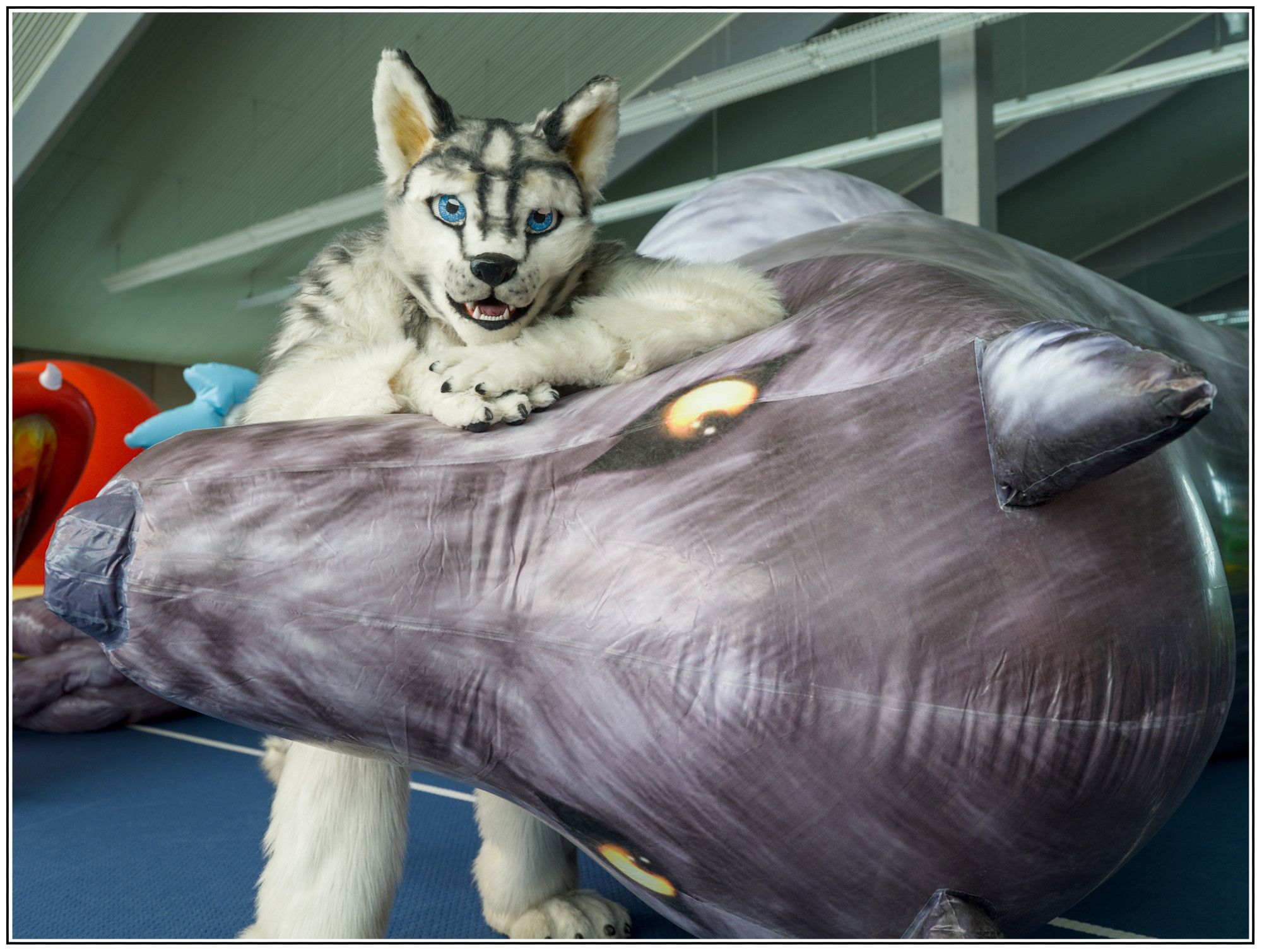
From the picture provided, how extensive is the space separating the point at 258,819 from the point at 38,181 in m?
7.27

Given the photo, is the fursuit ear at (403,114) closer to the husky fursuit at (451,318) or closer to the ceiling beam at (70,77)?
the husky fursuit at (451,318)

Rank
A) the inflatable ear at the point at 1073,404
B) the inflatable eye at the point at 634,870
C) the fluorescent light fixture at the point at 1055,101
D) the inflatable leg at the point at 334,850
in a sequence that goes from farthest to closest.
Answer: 1. the fluorescent light fixture at the point at 1055,101
2. the inflatable leg at the point at 334,850
3. the inflatable eye at the point at 634,870
4. the inflatable ear at the point at 1073,404

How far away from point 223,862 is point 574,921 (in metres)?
0.63

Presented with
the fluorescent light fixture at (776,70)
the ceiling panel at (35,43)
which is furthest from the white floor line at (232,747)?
the ceiling panel at (35,43)

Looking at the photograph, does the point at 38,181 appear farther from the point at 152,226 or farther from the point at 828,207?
the point at 828,207

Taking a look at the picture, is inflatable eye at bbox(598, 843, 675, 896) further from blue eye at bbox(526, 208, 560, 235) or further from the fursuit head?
blue eye at bbox(526, 208, 560, 235)

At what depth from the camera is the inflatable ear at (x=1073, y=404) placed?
655 mm

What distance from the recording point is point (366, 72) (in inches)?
230

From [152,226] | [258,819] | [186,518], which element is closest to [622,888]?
[258,819]

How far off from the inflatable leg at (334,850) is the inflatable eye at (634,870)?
0.80ft

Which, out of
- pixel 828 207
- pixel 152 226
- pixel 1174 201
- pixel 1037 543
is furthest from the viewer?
pixel 152 226

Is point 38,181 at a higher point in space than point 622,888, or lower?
higher

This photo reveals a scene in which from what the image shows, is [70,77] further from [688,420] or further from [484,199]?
[688,420]

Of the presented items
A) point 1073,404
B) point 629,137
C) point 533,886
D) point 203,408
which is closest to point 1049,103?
point 629,137
